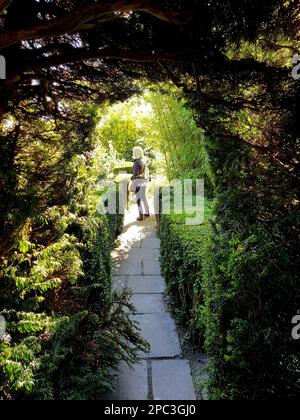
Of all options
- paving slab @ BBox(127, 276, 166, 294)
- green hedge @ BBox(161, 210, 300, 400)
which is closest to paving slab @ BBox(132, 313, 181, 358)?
paving slab @ BBox(127, 276, 166, 294)

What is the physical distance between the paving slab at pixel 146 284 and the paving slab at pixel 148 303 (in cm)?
18

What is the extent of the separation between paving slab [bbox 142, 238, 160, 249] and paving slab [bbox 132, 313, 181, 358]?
299 centimetres

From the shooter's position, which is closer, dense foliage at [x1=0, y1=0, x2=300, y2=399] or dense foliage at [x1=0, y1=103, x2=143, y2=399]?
dense foliage at [x1=0, y1=0, x2=300, y2=399]

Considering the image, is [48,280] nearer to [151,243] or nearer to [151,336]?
[151,336]

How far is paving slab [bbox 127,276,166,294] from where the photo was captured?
16.5ft

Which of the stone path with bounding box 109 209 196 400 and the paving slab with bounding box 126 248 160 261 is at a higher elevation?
the paving slab with bounding box 126 248 160 261

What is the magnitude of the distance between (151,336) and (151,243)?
3.79m

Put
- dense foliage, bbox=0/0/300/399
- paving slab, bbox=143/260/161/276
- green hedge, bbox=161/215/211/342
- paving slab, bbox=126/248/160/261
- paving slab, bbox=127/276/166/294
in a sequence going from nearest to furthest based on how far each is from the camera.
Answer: dense foliage, bbox=0/0/300/399
green hedge, bbox=161/215/211/342
paving slab, bbox=127/276/166/294
paving slab, bbox=143/260/161/276
paving slab, bbox=126/248/160/261

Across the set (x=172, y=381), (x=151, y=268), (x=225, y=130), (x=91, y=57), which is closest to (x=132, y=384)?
(x=172, y=381)

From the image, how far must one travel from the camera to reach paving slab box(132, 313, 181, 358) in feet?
11.4

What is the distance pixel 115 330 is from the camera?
2.72 meters

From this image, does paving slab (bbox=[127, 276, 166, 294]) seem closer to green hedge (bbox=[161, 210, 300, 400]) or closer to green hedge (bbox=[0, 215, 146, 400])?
green hedge (bbox=[0, 215, 146, 400])

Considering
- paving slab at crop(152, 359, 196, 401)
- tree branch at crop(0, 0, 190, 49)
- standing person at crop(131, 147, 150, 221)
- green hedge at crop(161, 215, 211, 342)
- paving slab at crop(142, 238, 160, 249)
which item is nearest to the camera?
tree branch at crop(0, 0, 190, 49)

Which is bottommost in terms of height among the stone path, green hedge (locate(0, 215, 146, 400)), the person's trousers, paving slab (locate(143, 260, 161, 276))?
the stone path
